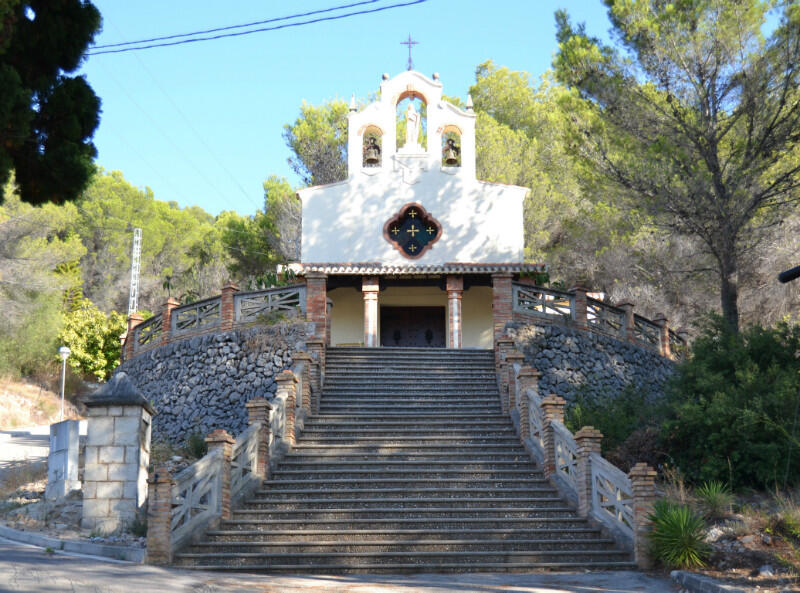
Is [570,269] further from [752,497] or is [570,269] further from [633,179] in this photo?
[752,497]

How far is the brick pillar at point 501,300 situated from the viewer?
2072cm

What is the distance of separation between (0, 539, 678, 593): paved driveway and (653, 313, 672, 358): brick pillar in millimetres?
12705

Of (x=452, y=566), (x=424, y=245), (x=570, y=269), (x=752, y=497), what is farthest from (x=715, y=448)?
(x=570, y=269)

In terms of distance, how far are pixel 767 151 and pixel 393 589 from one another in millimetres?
Answer: 12840

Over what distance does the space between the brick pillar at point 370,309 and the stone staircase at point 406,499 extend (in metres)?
4.17

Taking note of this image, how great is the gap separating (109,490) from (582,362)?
1185cm

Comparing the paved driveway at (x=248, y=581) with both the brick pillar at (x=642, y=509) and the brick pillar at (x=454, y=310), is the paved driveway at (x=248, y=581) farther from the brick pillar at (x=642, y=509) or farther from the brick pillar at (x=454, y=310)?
the brick pillar at (x=454, y=310)

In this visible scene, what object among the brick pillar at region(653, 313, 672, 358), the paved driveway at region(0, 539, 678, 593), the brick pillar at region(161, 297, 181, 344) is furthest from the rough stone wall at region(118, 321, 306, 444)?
the brick pillar at region(653, 313, 672, 358)

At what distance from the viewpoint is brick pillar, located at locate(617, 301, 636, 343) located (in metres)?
21.8

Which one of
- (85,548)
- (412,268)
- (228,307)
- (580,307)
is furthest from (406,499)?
(412,268)

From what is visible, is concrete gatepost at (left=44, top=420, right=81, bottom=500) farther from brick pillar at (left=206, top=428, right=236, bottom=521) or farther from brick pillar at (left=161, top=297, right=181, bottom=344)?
brick pillar at (left=161, top=297, right=181, bottom=344)

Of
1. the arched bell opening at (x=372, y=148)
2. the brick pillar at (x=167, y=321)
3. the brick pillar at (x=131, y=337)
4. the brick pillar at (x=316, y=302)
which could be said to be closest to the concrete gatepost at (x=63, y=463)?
the brick pillar at (x=316, y=302)

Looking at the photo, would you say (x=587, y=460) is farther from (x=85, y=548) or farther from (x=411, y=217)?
(x=411, y=217)

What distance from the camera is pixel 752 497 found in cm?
1297
